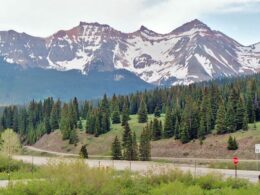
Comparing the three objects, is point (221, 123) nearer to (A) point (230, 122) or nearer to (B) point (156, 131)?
(A) point (230, 122)

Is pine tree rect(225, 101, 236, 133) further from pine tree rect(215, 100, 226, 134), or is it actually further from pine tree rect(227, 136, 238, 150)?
pine tree rect(227, 136, 238, 150)

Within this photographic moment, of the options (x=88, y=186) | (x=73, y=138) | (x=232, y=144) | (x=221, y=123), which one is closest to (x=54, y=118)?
(x=73, y=138)

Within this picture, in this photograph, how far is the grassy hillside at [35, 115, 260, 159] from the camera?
99.7 m

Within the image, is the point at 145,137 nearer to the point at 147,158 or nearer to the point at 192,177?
the point at 147,158

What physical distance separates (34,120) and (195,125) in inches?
3764

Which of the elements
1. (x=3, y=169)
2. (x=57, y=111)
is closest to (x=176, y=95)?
(x=57, y=111)

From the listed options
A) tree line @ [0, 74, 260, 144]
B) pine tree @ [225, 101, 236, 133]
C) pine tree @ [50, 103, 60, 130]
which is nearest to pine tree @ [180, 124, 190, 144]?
tree line @ [0, 74, 260, 144]

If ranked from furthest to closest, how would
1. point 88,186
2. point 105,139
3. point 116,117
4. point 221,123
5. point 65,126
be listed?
1. point 116,117
2. point 65,126
3. point 105,139
4. point 221,123
5. point 88,186

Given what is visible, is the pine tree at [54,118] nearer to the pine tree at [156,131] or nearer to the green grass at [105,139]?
the green grass at [105,139]

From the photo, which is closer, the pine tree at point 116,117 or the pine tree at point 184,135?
the pine tree at point 184,135

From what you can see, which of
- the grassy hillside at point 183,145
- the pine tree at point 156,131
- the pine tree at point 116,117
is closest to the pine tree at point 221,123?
the grassy hillside at point 183,145

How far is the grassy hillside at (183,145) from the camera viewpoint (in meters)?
99.7

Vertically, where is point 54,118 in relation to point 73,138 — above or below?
above

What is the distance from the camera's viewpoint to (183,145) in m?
116
